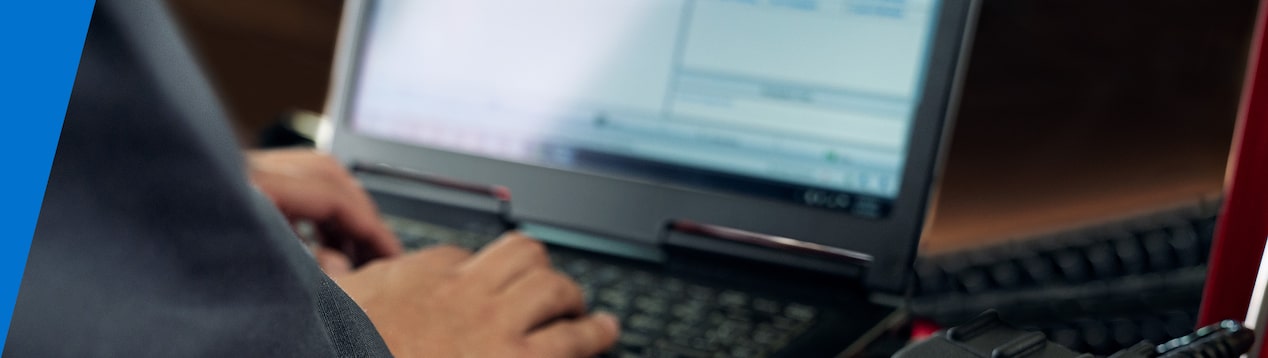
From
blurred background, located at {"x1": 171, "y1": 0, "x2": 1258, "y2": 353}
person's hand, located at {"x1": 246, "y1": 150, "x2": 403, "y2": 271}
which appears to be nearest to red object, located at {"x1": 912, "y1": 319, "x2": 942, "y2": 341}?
blurred background, located at {"x1": 171, "y1": 0, "x2": 1258, "y2": 353}

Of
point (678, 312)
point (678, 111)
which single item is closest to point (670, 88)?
point (678, 111)

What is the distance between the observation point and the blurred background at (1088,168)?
0.51 m

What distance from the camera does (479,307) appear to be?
453 mm

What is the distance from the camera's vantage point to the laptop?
543 millimetres

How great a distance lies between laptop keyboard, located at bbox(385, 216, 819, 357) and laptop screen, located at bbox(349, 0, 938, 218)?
63 millimetres

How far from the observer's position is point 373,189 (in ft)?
2.33

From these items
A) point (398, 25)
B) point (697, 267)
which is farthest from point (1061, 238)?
point (398, 25)

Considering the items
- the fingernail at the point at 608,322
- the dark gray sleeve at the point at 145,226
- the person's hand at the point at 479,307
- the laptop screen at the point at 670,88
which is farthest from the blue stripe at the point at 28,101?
the laptop screen at the point at 670,88

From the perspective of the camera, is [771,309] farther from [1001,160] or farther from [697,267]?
[1001,160]

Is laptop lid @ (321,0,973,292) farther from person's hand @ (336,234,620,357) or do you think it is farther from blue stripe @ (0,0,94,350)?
blue stripe @ (0,0,94,350)

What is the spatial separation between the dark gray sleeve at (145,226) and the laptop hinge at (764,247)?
39 cm

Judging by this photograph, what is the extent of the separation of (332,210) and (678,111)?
22cm

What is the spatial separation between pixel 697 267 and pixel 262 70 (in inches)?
27.0

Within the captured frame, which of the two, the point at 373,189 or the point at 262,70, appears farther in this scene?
the point at 262,70
